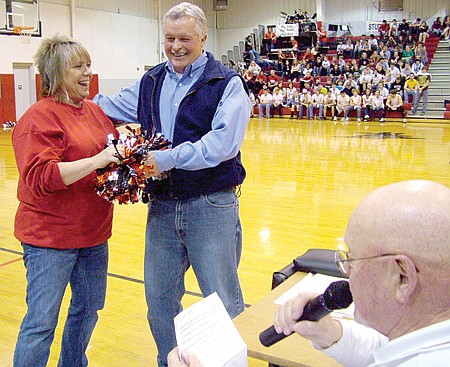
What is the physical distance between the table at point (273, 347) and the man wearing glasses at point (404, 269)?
551 millimetres

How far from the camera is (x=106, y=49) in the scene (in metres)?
22.1

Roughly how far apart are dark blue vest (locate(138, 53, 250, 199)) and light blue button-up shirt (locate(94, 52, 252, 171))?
0.03 metres

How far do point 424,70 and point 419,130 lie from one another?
5198 millimetres

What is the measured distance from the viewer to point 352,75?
20.9 meters

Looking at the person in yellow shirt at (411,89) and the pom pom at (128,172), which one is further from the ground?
the person in yellow shirt at (411,89)

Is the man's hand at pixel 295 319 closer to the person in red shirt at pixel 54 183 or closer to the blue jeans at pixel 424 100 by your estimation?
the person in red shirt at pixel 54 183

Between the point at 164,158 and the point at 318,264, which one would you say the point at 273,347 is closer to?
the point at 318,264

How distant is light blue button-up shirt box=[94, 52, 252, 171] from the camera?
2.17 m

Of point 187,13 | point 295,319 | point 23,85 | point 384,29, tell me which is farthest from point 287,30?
point 295,319

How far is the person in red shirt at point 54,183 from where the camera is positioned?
2176mm

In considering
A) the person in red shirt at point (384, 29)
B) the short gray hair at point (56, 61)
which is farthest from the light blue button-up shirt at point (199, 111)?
the person in red shirt at point (384, 29)

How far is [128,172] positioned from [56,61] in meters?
0.55

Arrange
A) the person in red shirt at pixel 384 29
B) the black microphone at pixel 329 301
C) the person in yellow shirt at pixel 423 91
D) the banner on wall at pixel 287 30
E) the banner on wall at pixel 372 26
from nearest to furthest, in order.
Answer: the black microphone at pixel 329 301, the person in yellow shirt at pixel 423 91, the person in red shirt at pixel 384 29, the banner on wall at pixel 287 30, the banner on wall at pixel 372 26

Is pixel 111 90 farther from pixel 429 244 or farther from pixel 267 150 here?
pixel 429 244
